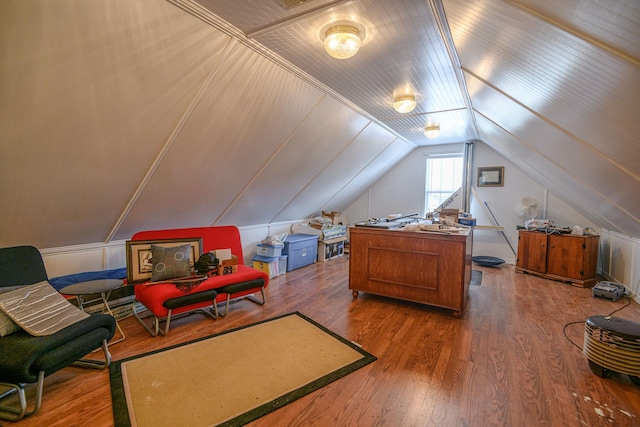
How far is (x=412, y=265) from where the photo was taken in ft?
10.1

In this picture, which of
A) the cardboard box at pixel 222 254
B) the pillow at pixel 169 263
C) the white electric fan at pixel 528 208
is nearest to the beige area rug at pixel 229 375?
the pillow at pixel 169 263

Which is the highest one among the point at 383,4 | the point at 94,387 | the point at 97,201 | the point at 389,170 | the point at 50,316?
the point at 383,4

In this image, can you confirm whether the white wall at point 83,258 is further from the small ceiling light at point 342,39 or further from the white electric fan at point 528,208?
the white electric fan at point 528,208

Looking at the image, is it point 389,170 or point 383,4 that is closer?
point 383,4

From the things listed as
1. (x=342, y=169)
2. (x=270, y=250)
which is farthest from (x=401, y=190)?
(x=270, y=250)

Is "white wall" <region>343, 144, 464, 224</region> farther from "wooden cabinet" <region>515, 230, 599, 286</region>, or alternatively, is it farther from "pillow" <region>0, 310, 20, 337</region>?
"pillow" <region>0, 310, 20, 337</region>

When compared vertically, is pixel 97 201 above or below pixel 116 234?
above

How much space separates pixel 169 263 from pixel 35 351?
54.1 inches

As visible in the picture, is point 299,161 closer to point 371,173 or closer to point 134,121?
point 134,121

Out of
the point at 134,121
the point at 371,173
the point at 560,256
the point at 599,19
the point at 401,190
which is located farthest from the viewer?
the point at 401,190

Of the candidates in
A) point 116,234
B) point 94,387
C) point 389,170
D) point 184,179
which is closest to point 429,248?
point 184,179

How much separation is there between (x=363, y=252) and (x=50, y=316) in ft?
8.93

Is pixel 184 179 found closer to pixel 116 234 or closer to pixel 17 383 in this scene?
pixel 116 234

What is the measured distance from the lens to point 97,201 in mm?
2578
